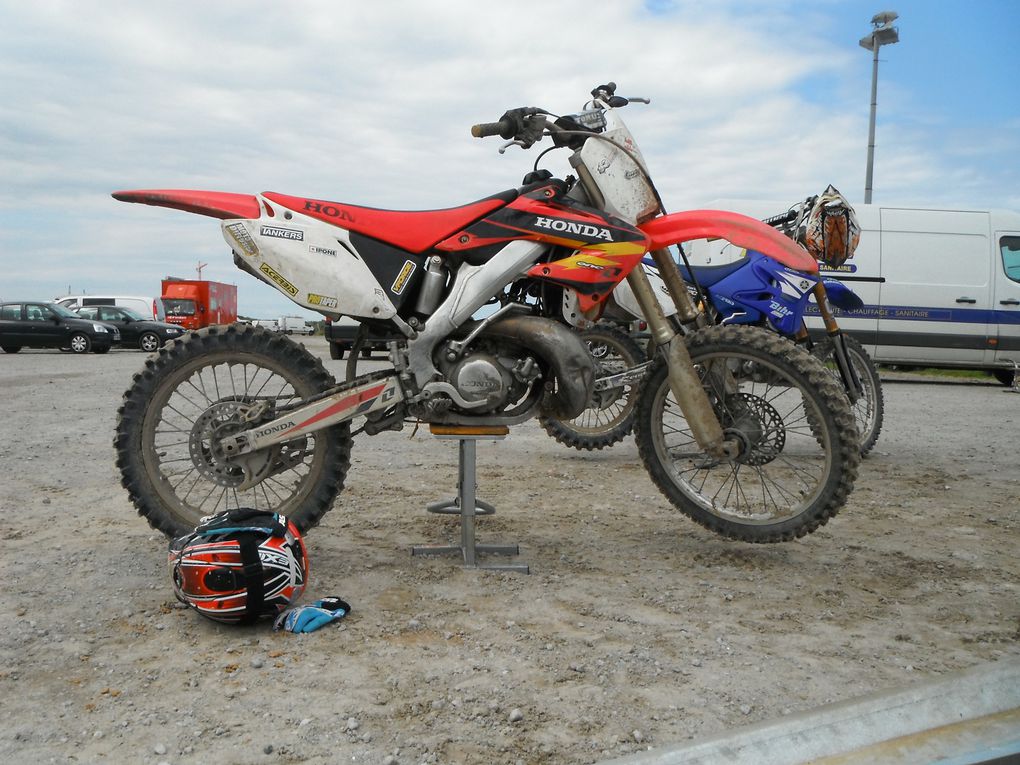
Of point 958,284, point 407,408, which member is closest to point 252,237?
point 407,408

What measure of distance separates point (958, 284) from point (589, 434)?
851cm

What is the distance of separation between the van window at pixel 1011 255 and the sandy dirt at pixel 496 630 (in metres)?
8.72

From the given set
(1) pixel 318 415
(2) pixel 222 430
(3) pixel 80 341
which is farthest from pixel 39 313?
(1) pixel 318 415

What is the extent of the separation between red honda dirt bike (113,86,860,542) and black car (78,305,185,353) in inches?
964

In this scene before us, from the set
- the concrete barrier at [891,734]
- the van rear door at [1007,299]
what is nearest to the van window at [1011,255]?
the van rear door at [1007,299]

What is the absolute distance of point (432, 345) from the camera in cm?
356

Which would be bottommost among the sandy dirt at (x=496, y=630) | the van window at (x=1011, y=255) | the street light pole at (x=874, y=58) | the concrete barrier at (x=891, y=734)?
the sandy dirt at (x=496, y=630)

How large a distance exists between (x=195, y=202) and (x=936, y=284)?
11.2 metres

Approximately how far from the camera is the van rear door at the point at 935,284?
12180mm

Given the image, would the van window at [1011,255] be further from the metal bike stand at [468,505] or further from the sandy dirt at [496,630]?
the metal bike stand at [468,505]

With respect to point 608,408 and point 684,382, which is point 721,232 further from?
point 608,408

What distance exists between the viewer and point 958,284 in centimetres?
1237

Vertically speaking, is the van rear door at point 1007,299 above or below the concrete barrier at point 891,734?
above

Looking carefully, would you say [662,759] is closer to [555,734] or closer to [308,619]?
[555,734]
